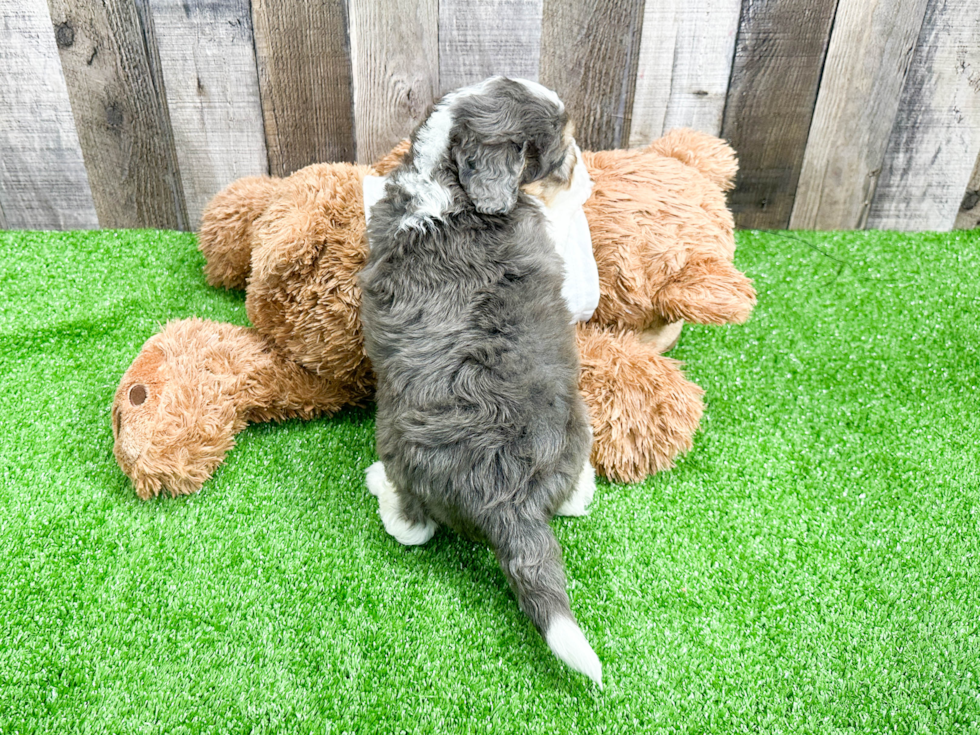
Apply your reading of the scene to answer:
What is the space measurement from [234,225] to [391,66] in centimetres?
79

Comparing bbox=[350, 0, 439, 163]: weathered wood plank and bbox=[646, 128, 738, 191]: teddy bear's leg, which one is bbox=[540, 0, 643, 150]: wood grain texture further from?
bbox=[350, 0, 439, 163]: weathered wood plank

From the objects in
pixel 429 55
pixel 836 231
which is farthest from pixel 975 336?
pixel 429 55

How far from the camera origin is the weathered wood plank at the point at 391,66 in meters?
2.32

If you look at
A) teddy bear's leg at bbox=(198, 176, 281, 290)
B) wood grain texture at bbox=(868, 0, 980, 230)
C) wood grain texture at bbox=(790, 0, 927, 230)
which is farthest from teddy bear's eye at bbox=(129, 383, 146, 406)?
wood grain texture at bbox=(868, 0, 980, 230)

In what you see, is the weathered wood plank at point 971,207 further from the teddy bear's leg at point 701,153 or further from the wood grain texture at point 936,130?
the teddy bear's leg at point 701,153

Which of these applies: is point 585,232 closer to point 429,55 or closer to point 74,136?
point 429,55

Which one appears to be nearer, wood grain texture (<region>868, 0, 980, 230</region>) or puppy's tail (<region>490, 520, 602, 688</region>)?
puppy's tail (<region>490, 520, 602, 688</region>)

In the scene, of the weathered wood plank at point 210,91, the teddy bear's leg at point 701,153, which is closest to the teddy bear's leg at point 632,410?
the teddy bear's leg at point 701,153

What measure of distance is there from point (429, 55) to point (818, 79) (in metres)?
1.46

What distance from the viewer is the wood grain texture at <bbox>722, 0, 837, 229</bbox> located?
2432 millimetres

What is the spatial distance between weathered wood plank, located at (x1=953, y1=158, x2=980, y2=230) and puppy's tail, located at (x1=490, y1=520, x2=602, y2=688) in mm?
2577

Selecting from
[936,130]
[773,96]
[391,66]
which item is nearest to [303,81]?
[391,66]

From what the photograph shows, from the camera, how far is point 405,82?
95.3 inches

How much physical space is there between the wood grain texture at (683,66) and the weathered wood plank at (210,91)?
4.63ft
